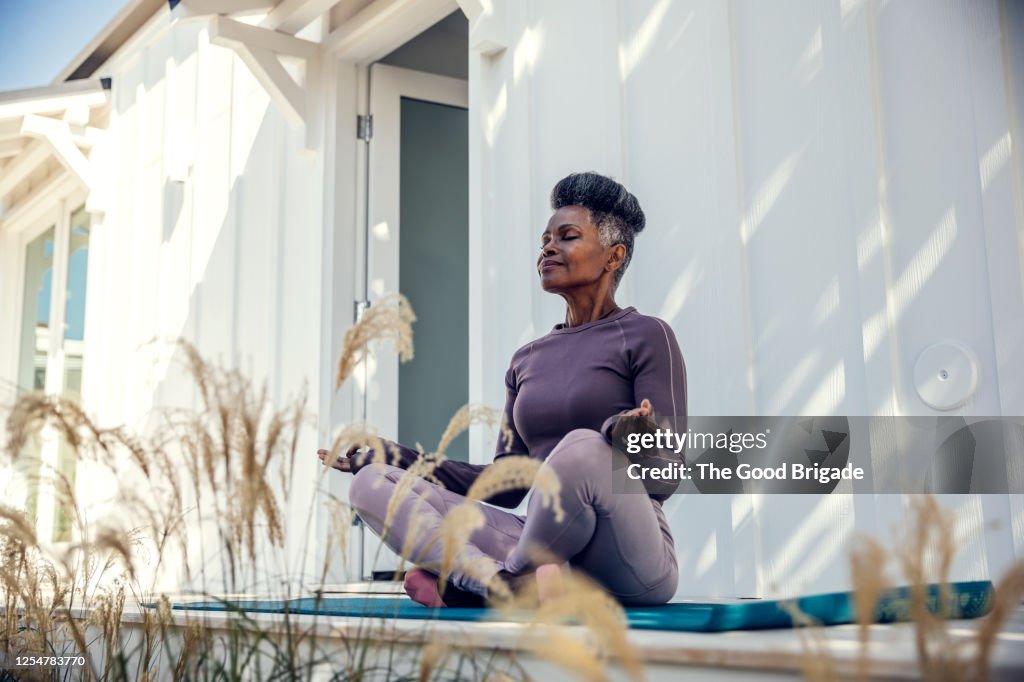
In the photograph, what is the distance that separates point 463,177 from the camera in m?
5.66

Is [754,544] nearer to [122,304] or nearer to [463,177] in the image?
[463,177]

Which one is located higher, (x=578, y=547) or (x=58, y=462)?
(x=58, y=462)

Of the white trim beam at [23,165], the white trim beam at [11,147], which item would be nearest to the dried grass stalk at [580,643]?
the white trim beam at [23,165]

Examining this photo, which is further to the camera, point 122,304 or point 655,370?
point 122,304

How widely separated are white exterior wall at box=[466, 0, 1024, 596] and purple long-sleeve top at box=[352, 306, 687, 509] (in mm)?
479

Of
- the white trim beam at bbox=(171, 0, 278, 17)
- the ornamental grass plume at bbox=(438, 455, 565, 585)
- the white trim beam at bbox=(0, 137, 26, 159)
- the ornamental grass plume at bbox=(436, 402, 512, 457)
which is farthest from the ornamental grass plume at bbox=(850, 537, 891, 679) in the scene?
the white trim beam at bbox=(0, 137, 26, 159)

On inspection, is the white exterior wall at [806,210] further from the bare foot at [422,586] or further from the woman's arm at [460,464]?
the bare foot at [422,586]

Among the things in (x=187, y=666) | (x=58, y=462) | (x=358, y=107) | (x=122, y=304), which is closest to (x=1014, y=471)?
(x=187, y=666)

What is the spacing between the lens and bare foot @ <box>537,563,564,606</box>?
6.11 feet

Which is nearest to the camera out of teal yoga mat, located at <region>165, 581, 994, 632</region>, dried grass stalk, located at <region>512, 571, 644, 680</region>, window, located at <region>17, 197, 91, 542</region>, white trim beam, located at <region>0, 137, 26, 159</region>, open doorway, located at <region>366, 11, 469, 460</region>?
dried grass stalk, located at <region>512, 571, 644, 680</region>

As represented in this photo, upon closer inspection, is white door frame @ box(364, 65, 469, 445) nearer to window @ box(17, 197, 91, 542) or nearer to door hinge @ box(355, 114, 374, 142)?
door hinge @ box(355, 114, 374, 142)

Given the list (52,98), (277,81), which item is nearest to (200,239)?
(277,81)

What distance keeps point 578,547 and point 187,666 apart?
2.53ft
